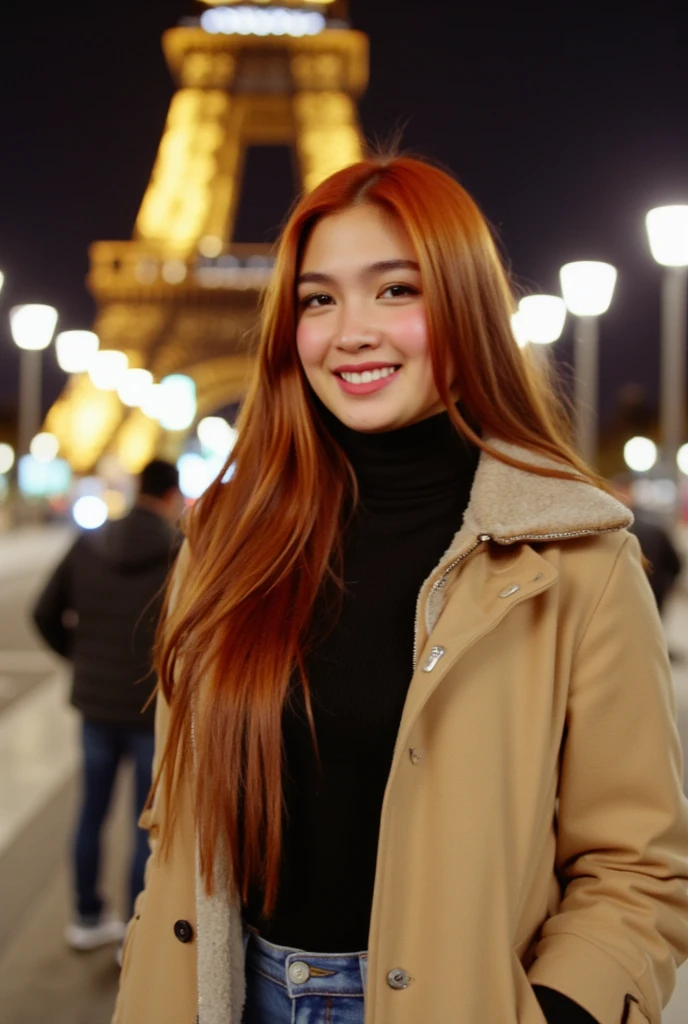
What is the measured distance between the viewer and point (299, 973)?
172 centimetres

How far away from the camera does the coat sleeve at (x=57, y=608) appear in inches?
173

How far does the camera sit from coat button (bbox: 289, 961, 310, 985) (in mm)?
1715

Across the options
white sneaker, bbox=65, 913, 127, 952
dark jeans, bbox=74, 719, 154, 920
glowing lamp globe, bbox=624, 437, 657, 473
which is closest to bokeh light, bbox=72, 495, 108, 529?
dark jeans, bbox=74, 719, 154, 920

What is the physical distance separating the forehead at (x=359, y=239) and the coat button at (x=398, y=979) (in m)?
1.07

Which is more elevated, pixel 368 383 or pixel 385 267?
pixel 385 267

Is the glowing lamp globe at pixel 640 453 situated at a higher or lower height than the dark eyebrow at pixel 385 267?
lower

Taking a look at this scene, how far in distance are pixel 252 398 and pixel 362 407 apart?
0.33 m

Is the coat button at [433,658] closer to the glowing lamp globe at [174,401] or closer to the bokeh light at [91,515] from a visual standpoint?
the bokeh light at [91,515]

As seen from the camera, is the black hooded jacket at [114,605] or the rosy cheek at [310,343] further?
the black hooded jacket at [114,605]

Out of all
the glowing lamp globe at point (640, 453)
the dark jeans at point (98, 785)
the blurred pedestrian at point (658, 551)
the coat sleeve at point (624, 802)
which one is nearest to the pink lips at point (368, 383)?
the coat sleeve at point (624, 802)

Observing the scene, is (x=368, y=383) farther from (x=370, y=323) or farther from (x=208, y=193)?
(x=208, y=193)

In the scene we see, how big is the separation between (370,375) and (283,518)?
0.32 meters

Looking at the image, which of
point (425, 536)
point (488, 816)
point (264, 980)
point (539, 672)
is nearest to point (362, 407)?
point (425, 536)

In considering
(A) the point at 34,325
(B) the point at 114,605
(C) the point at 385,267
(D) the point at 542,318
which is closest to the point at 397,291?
(C) the point at 385,267
